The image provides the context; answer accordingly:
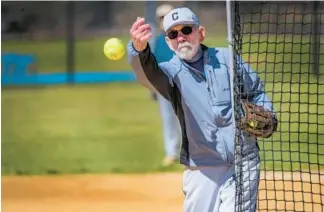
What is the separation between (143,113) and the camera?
56.5 feet

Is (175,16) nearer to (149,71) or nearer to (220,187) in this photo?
(149,71)

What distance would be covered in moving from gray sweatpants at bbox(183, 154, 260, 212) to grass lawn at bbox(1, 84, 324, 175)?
172cm

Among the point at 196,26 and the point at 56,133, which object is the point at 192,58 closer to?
the point at 196,26

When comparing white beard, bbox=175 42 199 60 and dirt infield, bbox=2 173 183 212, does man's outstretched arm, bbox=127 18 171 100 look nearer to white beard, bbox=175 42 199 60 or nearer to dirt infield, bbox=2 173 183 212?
white beard, bbox=175 42 199 60

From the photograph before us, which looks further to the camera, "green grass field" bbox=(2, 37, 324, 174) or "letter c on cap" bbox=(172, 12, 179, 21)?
"green grass field" bbox=(2, 37, 324, 174)

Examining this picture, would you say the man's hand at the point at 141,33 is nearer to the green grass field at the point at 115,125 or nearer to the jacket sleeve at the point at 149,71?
the jacket sleeve at the point at 149,71

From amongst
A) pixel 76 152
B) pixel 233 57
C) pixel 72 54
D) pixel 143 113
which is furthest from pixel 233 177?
pixel 72 54

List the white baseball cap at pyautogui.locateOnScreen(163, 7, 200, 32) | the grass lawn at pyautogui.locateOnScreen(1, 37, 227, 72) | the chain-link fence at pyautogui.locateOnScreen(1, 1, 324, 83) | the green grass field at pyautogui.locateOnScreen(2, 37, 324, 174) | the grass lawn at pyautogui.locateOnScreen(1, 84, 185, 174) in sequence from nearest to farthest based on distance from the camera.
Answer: the white baseball cap at pyautogui.locateOnScreen(163, 7, 200, 32) → the green grass field at pyautogui.locateOnScreen(2, 37, 324, 174) → the grass lawn at pyautogui.locateOnScreen(1, 84, 185, 174) → the chain-link fence at pyautogui.locateOnScreen(1, 1, 324, 83) → the grass lawn at pyautogui.locateOnScreen(1, 37, 227, 72)

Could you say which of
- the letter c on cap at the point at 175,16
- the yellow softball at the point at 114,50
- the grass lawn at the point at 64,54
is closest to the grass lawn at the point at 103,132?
the letter c on cap at the point at 175,16

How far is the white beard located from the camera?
5.49 m

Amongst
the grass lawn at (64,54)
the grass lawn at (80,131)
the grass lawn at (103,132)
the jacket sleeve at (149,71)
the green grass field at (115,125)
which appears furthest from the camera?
the grass lawn at (64,54)

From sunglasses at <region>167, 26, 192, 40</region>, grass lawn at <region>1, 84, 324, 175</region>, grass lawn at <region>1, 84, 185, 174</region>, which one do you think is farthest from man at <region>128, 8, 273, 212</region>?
grass lawn at <region>1, 84, 185, 174</region>

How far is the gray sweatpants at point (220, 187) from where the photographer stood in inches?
216

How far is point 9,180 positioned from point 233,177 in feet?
16.9
